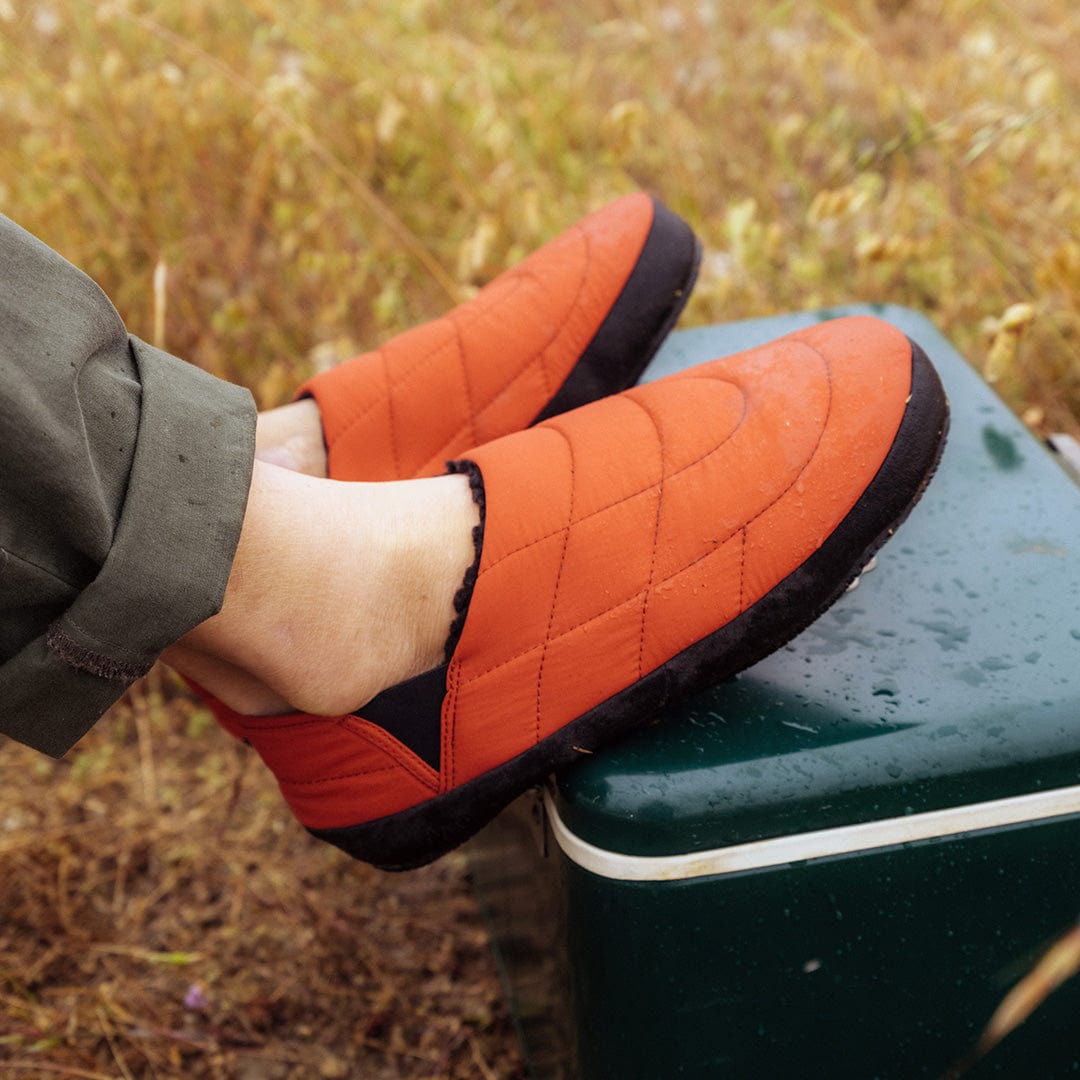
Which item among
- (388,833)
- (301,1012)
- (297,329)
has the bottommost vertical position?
(301,1012)

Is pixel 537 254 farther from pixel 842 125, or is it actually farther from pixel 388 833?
pixel 842 125

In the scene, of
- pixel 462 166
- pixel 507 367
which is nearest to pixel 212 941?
pixel 507 367

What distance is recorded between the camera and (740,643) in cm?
67

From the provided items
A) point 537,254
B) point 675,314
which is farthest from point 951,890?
point 537,254

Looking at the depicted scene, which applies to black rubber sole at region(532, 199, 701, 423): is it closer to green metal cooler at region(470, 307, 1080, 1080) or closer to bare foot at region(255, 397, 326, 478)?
bare foot at region(255, 397, 326, 478)

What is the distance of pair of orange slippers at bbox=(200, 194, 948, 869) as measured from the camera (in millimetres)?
675

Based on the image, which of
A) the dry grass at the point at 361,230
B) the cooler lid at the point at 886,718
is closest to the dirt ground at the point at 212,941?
the dry grass at the point at 361,230

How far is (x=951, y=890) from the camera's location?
643mm

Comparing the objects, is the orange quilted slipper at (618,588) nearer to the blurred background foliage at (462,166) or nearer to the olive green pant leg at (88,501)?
the olive green pant leg at (88,501)

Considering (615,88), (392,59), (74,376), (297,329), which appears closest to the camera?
(74,376)

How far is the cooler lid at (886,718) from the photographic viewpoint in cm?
62

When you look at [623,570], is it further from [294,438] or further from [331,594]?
[294,438]

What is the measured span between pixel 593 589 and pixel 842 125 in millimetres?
1625

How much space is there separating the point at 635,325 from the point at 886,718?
0.43m
